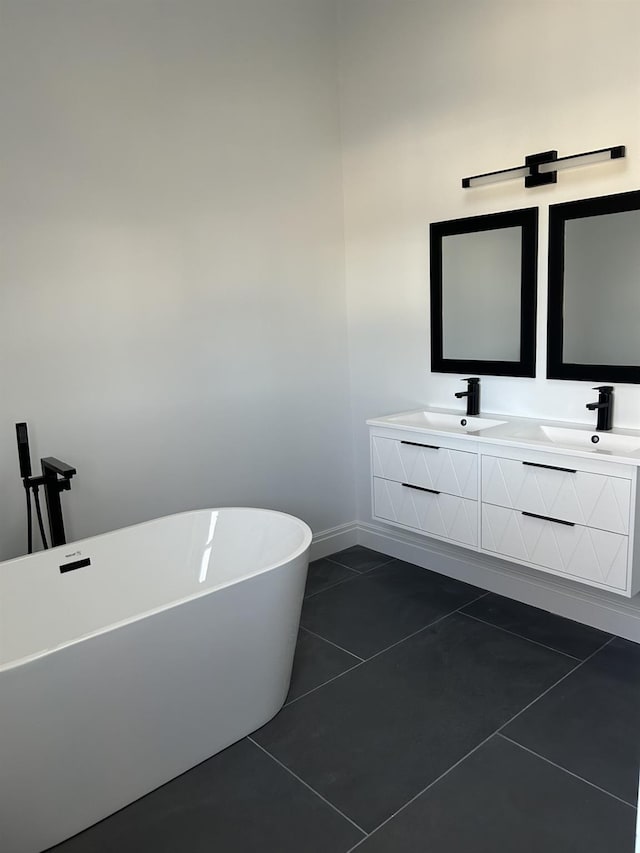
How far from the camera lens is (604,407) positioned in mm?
2686

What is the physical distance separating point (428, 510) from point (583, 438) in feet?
2.60

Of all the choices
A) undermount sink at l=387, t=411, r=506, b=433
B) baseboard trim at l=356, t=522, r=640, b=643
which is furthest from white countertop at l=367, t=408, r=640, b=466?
baseboard trim at l=356, t=522, r=640, b=643

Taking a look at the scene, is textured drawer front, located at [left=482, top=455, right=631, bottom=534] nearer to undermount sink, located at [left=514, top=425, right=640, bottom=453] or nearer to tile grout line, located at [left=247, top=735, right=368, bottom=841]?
undermount sink, located at [left=514, top=425, right=640, bottom=453]

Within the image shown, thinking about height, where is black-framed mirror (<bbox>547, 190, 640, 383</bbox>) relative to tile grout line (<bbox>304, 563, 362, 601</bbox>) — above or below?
above

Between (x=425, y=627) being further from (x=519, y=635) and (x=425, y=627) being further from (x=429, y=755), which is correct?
(x=429, y=755)

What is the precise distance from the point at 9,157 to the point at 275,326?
1.46m

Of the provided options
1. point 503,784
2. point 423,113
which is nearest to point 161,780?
point 503,784

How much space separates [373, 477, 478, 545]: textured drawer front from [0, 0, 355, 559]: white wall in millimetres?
577

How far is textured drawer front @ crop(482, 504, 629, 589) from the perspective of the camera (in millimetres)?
2443

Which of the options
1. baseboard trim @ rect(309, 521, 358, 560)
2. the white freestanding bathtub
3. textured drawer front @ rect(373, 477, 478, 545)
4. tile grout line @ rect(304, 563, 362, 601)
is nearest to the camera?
the white freestanding bathtub

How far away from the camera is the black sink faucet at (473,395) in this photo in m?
3.22

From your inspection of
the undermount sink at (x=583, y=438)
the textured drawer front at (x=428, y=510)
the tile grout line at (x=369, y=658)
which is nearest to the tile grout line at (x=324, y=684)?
the tile grout line at (x=369, y=658)

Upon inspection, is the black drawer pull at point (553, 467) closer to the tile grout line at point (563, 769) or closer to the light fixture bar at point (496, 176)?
the tile grout line at point (563, 769)

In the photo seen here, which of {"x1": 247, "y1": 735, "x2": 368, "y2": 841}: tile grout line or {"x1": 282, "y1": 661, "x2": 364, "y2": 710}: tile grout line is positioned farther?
{"x1": 282, "y1": 661, "x2": 364, "y2": 710}: tile grout line
